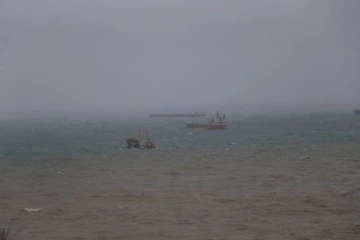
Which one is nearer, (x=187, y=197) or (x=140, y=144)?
(x=187, y=197)

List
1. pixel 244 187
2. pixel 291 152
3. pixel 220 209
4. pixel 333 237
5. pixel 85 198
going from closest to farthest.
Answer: pixel 333 237, pixel 220 209, pixel 85 198, pixel 244 187, pixel 291 152

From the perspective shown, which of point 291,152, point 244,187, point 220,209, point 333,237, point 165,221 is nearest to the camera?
point 333,237

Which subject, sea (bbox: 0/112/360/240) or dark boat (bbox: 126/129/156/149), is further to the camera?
dark boat (bbox: 126/129/156/149)

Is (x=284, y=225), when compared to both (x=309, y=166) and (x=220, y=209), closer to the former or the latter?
(x=220, y=209)

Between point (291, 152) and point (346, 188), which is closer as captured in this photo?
point (346, 188)

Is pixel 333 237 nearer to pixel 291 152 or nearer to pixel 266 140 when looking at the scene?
pixel 291 152

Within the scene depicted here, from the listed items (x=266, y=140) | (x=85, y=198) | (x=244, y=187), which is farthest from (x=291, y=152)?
(x=85, y=198)

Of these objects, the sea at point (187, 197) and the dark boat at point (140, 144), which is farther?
the dark boat at point (140, 144)

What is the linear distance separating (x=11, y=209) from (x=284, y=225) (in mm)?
11420

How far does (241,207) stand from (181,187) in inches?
259

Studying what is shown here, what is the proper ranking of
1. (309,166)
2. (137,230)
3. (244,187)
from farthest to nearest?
(309,166) < (244,187) < (137,230)

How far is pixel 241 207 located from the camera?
20.8m

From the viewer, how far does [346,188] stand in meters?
24.7

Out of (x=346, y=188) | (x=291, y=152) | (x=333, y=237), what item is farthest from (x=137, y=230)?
(x=291, y=152)
